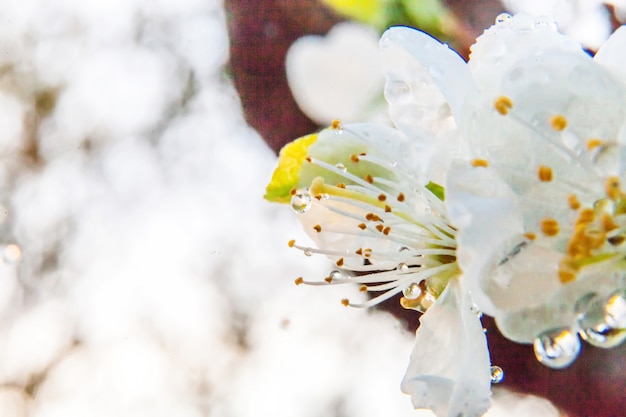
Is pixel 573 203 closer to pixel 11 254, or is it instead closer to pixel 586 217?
pixel 586 217

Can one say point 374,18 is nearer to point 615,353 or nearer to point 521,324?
point 615,353

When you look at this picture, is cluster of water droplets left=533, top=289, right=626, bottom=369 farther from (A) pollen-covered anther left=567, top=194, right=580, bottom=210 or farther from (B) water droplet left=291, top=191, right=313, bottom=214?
(B) water droplet left=291, top=191, right=313, bottom=214

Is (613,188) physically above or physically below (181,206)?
above

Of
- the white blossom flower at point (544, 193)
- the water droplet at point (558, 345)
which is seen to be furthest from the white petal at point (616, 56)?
the water droplet at point (558, 345)

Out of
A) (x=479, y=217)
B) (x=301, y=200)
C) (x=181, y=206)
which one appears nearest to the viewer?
(x=479, y=217)

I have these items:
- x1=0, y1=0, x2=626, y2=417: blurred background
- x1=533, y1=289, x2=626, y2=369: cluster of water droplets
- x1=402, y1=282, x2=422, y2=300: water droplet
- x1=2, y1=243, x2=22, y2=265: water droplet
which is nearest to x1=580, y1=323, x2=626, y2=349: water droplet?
x1=533, y1=289, x2=626, y2=369: cluster of water droplets

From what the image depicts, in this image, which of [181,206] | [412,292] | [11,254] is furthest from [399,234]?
[11,254]

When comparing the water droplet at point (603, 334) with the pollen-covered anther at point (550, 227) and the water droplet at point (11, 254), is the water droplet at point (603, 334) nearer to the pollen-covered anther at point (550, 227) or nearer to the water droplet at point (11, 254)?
the pollen-covered anther at point (550, 227)
